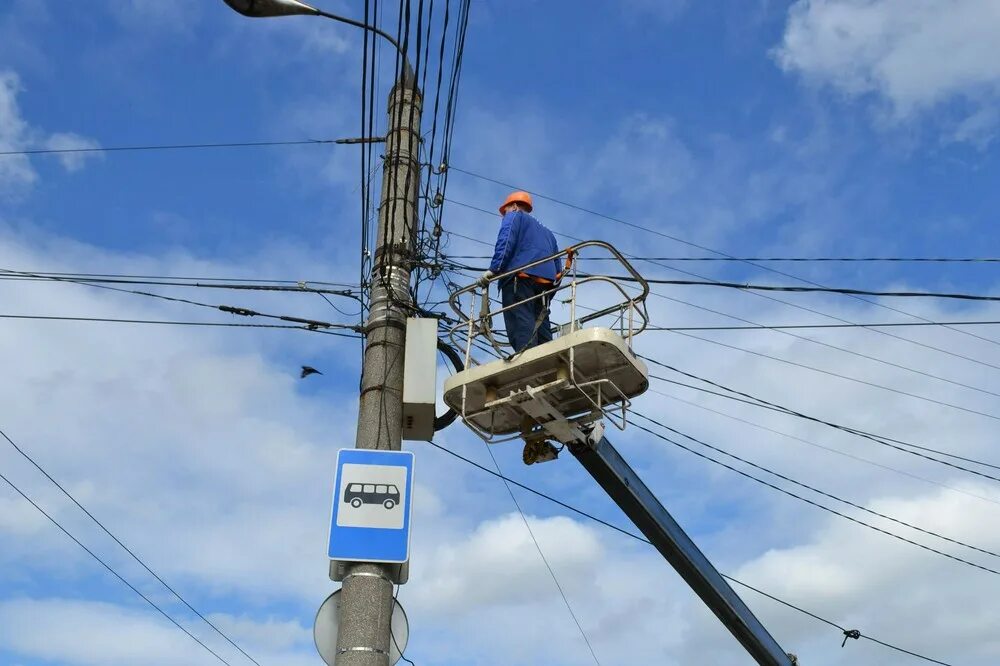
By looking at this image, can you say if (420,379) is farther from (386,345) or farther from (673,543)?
(673,543)

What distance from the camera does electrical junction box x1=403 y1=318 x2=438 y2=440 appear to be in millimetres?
7195

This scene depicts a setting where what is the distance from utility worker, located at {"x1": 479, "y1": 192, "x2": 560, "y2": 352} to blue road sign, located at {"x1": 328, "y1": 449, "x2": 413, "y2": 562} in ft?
5.37

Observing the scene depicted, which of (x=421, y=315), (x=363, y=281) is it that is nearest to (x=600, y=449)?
(x=421, y=315)

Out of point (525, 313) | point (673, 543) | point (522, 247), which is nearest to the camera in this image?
point (525, 313)

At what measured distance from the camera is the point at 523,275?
26.2 feet

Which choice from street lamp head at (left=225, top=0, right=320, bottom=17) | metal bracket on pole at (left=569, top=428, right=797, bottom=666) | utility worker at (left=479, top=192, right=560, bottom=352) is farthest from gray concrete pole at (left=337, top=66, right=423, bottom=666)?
metal bracket on pole at (left=569, top=428, right=797, bottom=666)

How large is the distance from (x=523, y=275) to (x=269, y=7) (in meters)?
2.86

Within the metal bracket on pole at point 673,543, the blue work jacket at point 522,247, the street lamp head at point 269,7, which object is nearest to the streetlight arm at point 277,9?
the street lamp head at point 269,7

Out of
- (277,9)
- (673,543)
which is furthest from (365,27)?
(673,543)

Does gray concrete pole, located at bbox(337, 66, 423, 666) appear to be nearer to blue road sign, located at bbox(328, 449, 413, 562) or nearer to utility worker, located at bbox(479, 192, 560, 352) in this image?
blue road sign, located at bbox(328, 449, 413, 562)

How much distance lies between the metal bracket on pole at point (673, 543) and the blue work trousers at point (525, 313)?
965 mm

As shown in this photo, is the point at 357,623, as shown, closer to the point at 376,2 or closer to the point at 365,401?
the point at 365,401

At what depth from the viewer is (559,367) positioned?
7.21 m

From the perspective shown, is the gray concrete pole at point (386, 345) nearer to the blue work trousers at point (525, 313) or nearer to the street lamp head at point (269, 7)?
the blue work trousers at point (525, 313)
